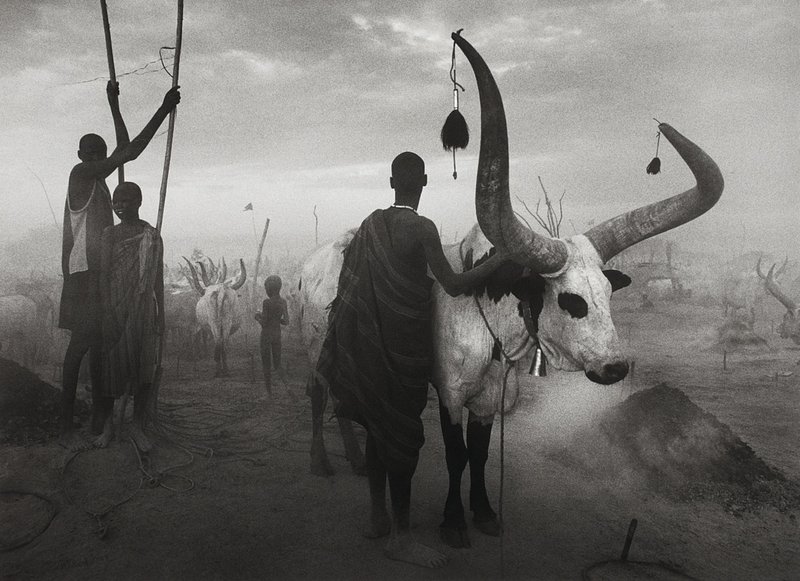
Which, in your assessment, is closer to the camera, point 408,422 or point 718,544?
point 408,422

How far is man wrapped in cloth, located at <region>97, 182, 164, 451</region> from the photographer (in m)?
4.38

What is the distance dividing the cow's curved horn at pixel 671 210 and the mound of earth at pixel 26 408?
5.16 m

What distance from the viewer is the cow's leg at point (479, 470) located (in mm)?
3459

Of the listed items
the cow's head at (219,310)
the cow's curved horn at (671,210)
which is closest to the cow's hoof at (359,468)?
the cow's curved horn at (671,210)

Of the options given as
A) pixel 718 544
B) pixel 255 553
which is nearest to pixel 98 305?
pixel 255 553

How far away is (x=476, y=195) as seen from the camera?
2479 mm

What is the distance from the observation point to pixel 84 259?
4340mm

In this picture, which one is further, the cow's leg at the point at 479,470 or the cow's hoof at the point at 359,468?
the cow's hoof at the point at 359,468

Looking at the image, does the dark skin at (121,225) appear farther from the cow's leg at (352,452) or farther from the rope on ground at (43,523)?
the cow's leg at (352,452)

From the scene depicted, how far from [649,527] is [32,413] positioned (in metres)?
5.76

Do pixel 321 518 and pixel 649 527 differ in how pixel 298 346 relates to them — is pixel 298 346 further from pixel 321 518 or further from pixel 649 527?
Answer: pixel 649 527

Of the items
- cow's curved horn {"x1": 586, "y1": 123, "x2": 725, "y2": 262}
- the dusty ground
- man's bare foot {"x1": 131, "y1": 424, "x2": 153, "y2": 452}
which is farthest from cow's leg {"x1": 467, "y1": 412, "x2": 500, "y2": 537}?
man's bare foot {"x1": 131, "y1": 424, "x2": 153, "y2": 452}

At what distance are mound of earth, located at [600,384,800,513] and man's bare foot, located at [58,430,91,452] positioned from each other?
490 centimetres

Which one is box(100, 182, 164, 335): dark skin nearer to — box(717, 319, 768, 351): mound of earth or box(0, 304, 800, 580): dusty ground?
box(0, 304, 800, 580): dusty ground
